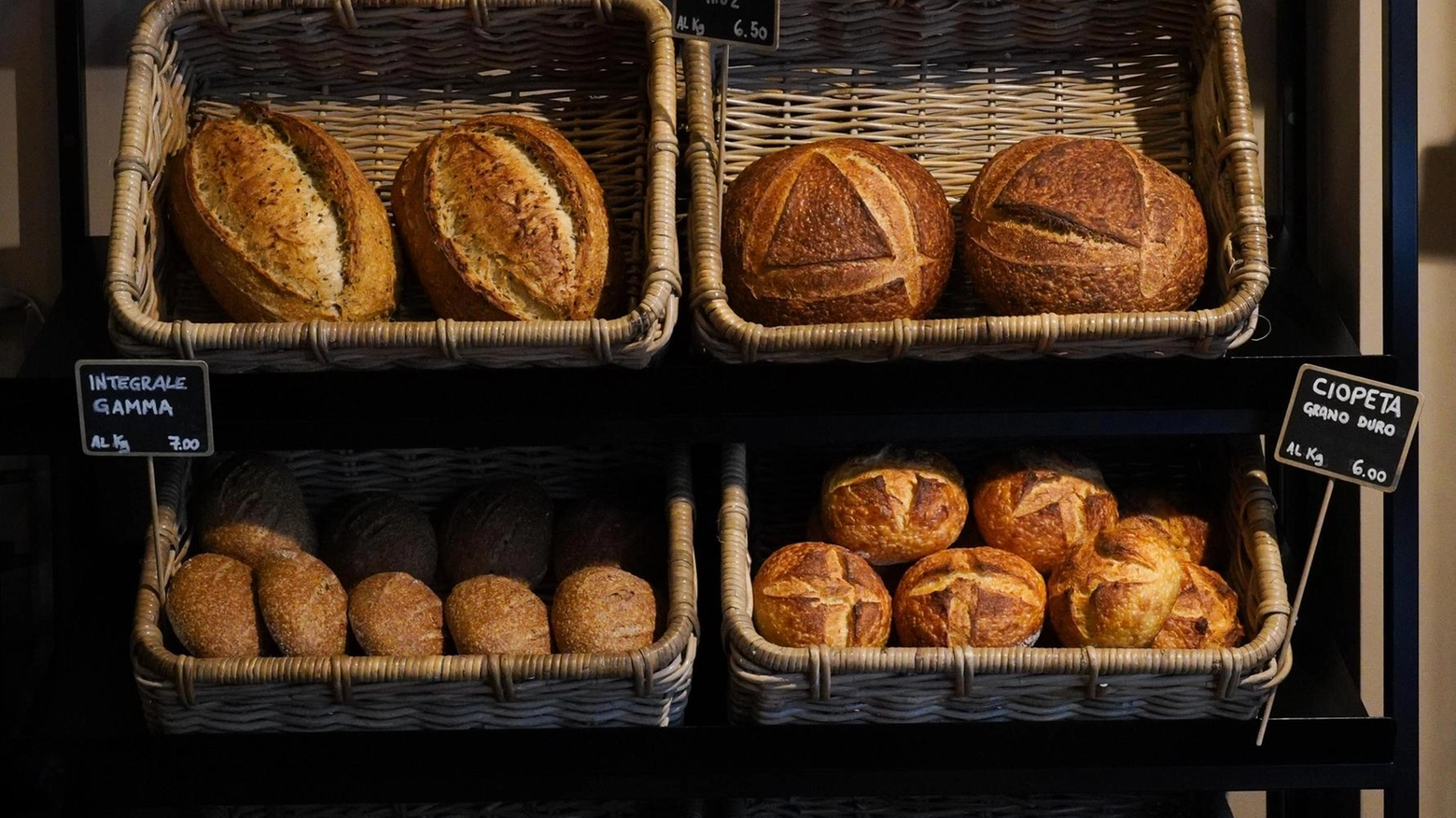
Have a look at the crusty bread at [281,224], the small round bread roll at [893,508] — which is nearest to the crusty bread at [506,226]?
the crusty bread at [281,224]

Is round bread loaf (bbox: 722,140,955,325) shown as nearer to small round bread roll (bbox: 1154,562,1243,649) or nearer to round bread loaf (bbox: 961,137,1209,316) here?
round bread loaf (bbox: 961,137,1209,316)

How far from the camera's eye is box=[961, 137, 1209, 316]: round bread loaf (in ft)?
5.35

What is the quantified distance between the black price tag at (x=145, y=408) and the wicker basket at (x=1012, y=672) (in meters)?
0.75

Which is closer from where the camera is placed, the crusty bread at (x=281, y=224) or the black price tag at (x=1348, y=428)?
the black price tag at (x=1348, y=428)

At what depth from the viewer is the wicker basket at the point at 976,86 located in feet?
5.95

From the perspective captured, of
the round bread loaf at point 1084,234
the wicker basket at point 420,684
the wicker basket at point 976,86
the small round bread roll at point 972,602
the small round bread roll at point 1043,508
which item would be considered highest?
the wicker basket at point 976,86

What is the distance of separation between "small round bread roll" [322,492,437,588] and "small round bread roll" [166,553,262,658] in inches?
6.5

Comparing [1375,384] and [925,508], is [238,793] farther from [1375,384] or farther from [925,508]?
[1375,384]

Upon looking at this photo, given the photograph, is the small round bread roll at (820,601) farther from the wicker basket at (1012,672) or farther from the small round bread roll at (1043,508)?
the small round bread roll at (1043,508)

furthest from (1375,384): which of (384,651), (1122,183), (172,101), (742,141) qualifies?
(172,101)

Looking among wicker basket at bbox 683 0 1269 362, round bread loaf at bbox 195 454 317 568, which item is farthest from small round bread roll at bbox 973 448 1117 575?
round bread loaf at bbox 195 454 317 568

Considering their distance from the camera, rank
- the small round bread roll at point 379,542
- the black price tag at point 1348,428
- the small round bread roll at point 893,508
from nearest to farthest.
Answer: the black price tag at point 1348,428 → the small round bread roll at point 893,508 → the small round bread roll at point 379,542

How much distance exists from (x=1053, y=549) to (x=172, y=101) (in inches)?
62.0

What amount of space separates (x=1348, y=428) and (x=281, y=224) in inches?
59.2
